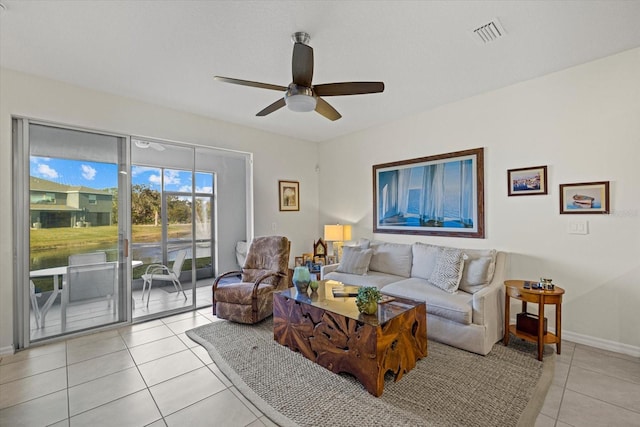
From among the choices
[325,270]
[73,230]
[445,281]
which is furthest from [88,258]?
[445,281]

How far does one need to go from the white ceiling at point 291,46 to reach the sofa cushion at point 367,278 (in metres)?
2.26

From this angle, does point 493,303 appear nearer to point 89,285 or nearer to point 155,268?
point 155,268

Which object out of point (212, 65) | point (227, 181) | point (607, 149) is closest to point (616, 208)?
point (607, 149)

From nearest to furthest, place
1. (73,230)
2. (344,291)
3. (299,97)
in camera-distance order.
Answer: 1. (299,97)
2. (344,291)
3. (73,230)

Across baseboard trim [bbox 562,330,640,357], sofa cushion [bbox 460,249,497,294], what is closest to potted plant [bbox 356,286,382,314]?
sofa cushion [bbox 460,249,497,294]

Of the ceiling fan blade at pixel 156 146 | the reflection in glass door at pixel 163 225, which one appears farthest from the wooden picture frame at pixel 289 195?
the ceiling fan blade at pixel 156 146

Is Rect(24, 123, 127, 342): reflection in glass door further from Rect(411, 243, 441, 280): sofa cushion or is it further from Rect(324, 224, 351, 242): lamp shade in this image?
Rect(411, 243, 441, 280): sofa cushion

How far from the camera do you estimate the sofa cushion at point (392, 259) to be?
3912 mm

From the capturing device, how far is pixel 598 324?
9.25 ft

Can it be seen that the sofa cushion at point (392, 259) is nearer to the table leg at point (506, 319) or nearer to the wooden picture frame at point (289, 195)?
the table leg at point (506, 319)

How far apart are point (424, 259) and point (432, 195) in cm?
90

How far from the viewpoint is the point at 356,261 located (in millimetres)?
4055

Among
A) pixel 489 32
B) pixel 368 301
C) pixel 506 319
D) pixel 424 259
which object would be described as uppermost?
pixel 489 32

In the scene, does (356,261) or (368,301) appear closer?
(368,301)
